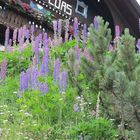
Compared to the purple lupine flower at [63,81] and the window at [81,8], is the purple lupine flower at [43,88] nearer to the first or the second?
the purple lupine flower at [63,81]

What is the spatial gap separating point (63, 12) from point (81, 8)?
2.13 m

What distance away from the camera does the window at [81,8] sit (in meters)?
21.4

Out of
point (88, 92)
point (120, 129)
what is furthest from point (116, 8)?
point (120, 129)

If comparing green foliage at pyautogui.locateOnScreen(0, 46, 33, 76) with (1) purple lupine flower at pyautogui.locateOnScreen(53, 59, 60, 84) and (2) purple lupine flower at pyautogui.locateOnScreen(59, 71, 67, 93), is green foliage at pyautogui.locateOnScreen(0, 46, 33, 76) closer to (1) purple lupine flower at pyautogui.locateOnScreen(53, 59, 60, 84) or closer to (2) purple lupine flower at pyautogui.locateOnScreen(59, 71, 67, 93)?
(1) purple lupine flower at pyautogui.locateOnScreen(53, 59, 60, 84)

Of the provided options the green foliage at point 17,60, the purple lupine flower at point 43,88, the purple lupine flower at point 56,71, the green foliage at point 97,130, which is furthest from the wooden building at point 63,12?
the green foliage at point 97,130

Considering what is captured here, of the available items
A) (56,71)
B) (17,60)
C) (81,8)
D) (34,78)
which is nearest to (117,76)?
(56,71)

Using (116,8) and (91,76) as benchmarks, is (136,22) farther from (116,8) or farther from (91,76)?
(91,76)

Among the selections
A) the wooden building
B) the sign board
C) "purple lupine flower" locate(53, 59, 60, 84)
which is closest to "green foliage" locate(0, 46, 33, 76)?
"purple lupine flower" locate(53, 59, 60, 84)

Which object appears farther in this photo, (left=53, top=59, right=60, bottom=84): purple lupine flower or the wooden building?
the wooden building

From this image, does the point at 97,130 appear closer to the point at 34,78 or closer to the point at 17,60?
the point at 34,78

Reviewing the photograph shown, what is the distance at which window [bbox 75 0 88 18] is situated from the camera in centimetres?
2142

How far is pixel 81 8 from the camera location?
2175 cm

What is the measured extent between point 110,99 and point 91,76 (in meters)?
0.90

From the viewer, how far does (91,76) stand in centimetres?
594
